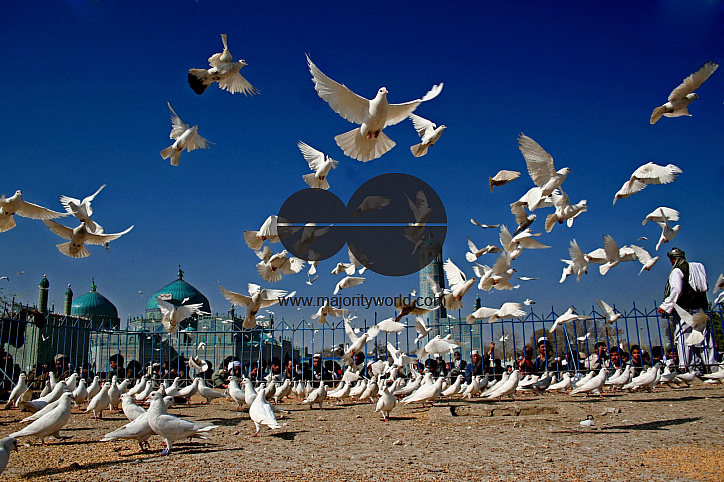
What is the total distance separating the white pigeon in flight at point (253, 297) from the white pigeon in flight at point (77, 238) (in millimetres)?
2039

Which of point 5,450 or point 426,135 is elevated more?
point 426,135

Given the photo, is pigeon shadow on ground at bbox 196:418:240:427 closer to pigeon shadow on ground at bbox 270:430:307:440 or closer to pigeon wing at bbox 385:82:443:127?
pigeon shadow on ground at bbox 270:430:307:440

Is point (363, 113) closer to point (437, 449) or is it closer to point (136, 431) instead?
point (437, 449)

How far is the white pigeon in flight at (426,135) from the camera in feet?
24.7

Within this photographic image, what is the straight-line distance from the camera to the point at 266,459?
4938 mm


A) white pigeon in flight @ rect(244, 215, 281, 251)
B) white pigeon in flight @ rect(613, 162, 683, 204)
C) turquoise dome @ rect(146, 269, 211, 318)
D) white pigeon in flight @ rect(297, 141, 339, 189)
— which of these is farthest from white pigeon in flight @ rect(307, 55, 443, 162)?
turquoise dome @ rect(146, 269, 211, 318)

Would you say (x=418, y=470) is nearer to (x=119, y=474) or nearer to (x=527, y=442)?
(x=527, y=442)

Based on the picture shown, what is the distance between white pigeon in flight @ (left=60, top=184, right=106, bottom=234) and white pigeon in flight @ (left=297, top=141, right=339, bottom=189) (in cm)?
333

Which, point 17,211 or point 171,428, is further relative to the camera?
point 17,211

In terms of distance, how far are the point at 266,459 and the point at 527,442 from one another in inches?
105

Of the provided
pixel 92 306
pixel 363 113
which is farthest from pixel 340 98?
pixel 92 306

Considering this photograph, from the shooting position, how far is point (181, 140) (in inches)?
310

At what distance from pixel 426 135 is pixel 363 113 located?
118 centimetres
